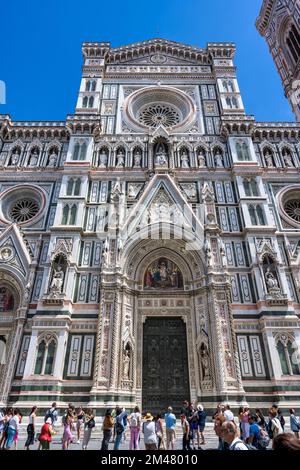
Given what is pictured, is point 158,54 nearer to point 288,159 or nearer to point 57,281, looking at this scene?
point 288,159

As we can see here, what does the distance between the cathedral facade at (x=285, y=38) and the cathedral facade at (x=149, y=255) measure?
10.3 metres

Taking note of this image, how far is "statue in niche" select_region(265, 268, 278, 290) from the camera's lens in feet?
48.8

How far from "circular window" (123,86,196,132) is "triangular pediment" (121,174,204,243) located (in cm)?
599

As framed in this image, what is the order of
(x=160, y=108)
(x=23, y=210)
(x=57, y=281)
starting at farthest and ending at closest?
(x=160, y=108), (x=23, y=210), (x=57, y=281)

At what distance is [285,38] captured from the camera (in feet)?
106

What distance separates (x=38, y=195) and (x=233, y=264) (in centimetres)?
1194

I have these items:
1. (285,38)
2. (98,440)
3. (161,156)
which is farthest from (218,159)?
(285,38)

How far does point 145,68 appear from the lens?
2508cm

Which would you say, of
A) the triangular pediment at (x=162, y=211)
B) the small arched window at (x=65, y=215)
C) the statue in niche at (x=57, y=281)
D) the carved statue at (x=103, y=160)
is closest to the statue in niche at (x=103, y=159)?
the carved statue at (x=103, y=160)

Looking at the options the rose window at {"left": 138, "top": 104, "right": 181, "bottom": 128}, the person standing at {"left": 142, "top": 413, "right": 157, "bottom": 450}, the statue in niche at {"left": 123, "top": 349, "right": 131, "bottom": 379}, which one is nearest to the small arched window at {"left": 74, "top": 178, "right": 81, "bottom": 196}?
the rose window at {"left": 138, "top": 104, "right": 181, "bottom": 128}

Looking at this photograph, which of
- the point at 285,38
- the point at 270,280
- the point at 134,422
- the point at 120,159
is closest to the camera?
the point at 134,422

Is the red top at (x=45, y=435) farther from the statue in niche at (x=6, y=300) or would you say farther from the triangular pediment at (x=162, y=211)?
the triangular pediment at (x=162, y=211)

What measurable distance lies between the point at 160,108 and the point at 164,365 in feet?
60.2
